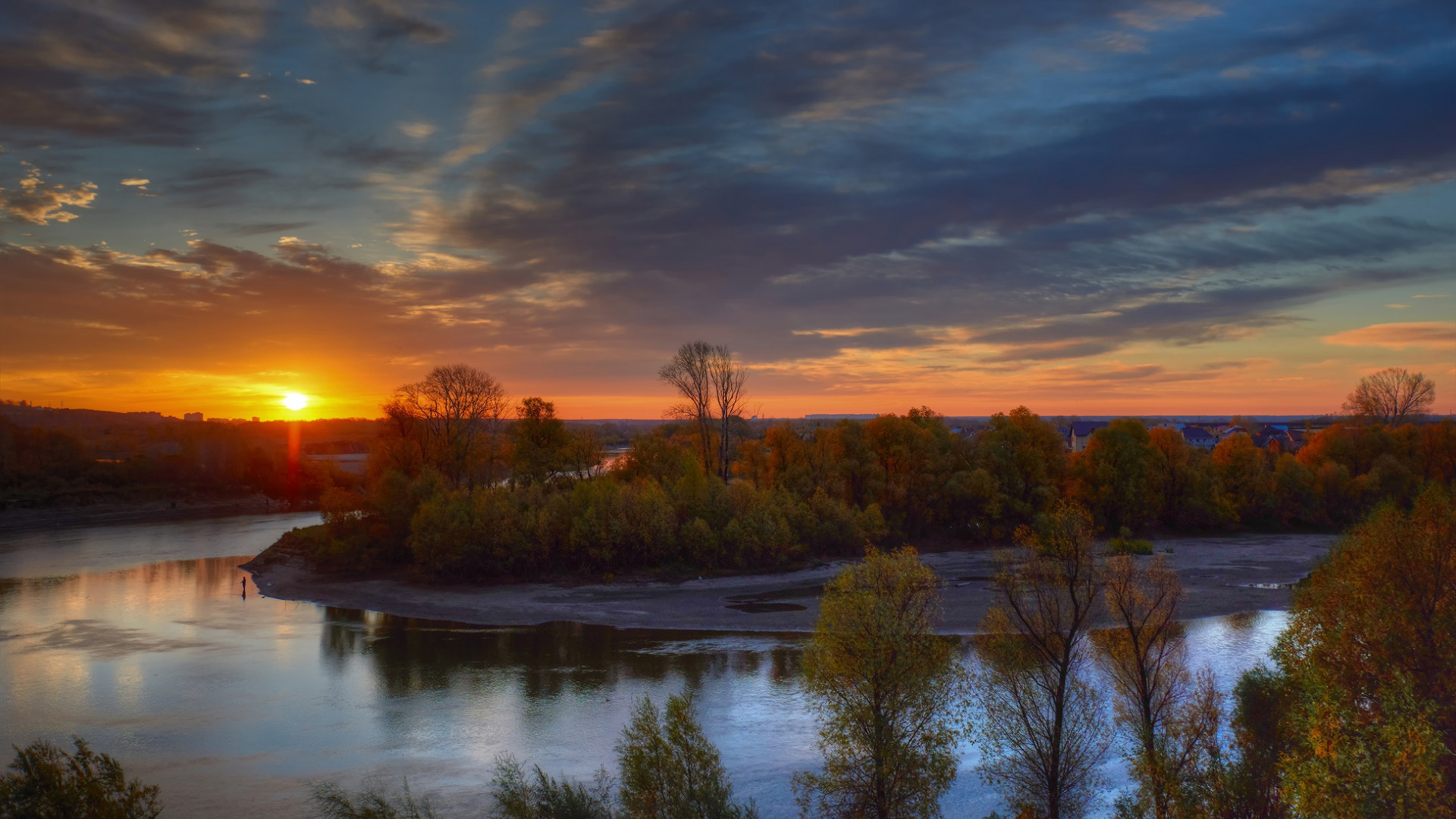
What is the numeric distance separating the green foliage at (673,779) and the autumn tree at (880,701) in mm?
Result: 3274

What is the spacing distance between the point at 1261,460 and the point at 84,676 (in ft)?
313

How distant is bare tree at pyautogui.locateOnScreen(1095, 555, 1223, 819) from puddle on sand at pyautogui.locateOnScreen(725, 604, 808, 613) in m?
27.7

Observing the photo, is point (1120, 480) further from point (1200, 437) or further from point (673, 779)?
point (1200, 437)

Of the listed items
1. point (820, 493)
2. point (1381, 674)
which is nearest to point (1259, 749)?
point (1381, 674)

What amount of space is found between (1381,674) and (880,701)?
12.2 m

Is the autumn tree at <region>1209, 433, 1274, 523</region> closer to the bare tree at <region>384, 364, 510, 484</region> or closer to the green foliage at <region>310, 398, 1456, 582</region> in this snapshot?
the green foliage at <region>310, 398, 1456, 582</region>

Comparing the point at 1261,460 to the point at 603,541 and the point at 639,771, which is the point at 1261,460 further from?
the point at 639,771

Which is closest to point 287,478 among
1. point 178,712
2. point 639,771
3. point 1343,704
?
point 178,712

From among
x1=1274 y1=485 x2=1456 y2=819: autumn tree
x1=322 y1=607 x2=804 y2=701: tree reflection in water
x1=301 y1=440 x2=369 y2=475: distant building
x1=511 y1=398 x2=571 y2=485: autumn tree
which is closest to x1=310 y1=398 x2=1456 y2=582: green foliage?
x1=511 y1=398 x2=571 y2=485: autumn tree

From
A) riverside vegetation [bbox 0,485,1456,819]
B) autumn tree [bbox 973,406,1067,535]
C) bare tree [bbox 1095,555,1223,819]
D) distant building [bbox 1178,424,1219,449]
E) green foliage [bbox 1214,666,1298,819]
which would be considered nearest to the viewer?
riverside vegetation [bbox 0,485,1456,819]

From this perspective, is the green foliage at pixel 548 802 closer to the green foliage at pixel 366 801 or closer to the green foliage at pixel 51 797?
the green foliage at pixel 366 801

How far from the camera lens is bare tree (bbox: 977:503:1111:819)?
22.9m

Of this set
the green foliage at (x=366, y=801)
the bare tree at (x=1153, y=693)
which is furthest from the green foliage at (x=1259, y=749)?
the green foliage at (x=366, y=801)

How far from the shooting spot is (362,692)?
35781 mm
